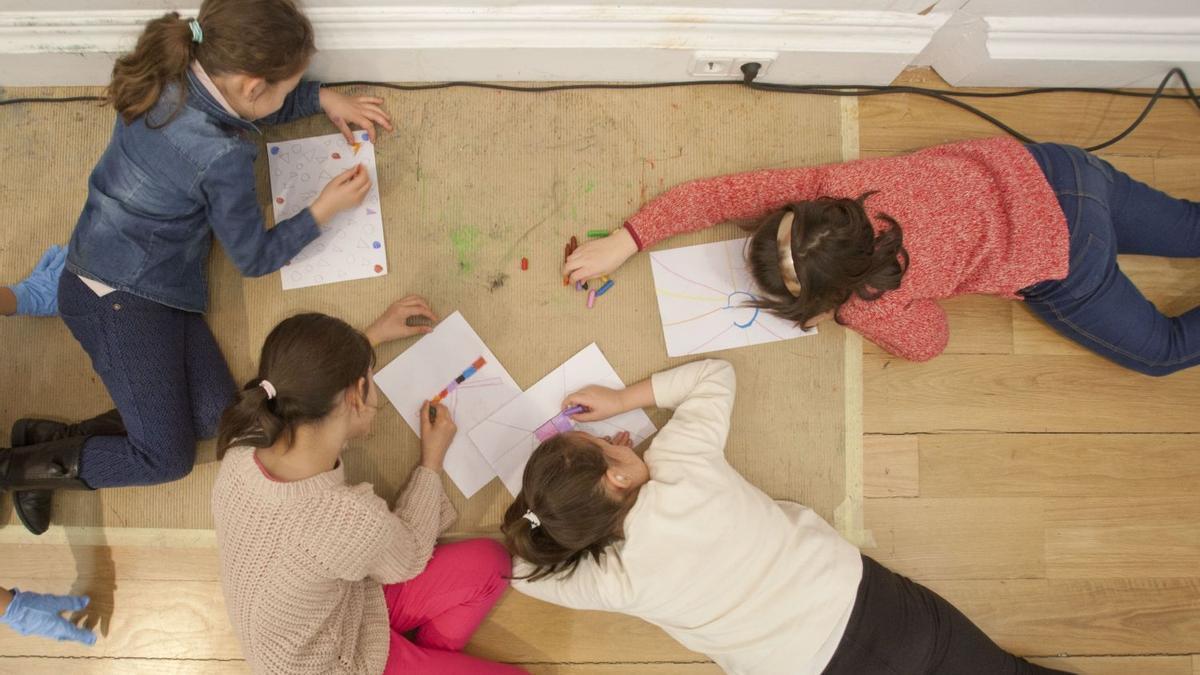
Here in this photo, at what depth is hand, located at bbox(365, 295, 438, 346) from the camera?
4.00 ft

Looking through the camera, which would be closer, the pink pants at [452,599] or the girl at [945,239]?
the girl at [945,239]

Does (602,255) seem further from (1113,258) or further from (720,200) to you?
(1113,258)

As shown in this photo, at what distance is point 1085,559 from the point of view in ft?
4.26

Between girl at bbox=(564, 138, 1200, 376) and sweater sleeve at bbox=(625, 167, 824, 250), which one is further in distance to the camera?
sweater sleeve at bbox=(625, 167, 824, 250)

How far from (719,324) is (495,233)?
436mm

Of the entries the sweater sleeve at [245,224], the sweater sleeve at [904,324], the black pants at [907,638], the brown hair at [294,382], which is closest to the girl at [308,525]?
the brown hair at [294,382]

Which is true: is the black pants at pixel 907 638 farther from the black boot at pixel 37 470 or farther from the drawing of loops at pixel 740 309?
the black boot at pixel 37 470

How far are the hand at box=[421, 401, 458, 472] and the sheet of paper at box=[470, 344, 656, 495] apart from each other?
5 cm

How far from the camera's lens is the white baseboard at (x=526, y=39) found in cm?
112

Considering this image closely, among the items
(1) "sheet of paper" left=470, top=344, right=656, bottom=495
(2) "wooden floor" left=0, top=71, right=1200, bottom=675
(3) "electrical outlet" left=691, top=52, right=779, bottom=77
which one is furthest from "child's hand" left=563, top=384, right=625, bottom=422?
(3) "electrical outlet" left=691, top=52, right=779, bottom=77

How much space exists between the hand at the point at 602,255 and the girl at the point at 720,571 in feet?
0.90

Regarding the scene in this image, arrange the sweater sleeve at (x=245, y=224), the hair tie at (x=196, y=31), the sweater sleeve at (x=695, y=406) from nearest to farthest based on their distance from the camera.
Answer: the hair tie at (x=196, y=31), the sweater sleeve at (x=245, y=224), the sweater sleeve at (x=695, y=406)

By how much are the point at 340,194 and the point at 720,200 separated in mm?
643

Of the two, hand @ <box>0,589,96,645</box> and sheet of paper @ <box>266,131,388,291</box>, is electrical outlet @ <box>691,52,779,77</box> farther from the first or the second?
hand @ <box>0,589,96,645</box>
